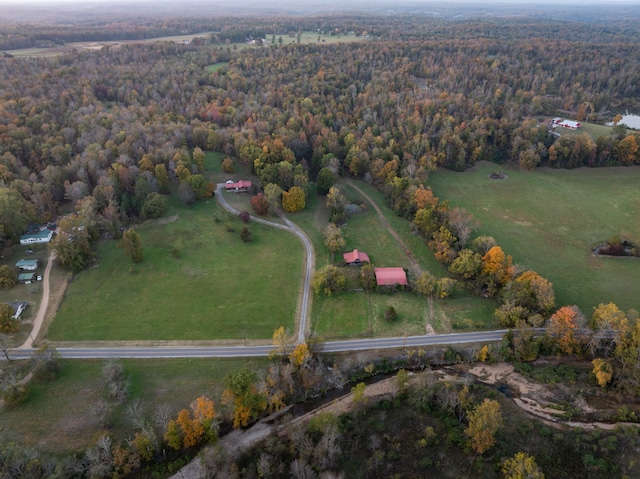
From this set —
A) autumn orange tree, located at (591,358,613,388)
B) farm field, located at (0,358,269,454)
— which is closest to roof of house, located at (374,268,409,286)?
farm field, located at (0,358,269,454)

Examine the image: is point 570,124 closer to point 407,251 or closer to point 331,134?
point 331,134

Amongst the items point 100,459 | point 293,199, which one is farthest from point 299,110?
point 100,459

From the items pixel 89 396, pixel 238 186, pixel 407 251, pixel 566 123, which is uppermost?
pixel 566 123

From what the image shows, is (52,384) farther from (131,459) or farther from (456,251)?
(456,251)

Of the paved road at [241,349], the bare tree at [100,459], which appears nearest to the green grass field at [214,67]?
the paved road at [241,349]

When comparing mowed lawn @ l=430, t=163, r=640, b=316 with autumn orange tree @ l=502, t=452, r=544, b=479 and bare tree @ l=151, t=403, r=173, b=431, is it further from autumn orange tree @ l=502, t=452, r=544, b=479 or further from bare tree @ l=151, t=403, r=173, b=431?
bare tree @ l=151, t=403, r=173, b=431

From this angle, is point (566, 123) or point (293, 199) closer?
point (293, 199)

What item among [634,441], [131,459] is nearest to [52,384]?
[131,459]
